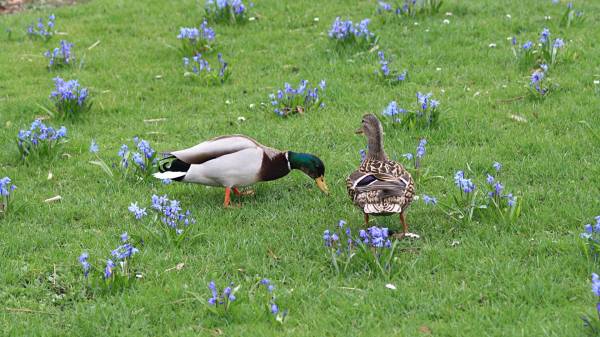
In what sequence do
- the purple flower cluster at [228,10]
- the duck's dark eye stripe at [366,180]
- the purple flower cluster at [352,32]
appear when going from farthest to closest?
the purple flower cluster at [228,10]
the purple flower cluster at [352,32]
the duck's dark eye stripe at [366,180]

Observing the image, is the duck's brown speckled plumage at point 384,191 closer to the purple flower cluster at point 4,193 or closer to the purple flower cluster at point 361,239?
the purple flower cluster at point 361,239

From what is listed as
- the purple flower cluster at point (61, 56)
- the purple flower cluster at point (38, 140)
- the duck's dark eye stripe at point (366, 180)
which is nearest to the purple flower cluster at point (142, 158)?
the purple flower cluster at point (38, 140)

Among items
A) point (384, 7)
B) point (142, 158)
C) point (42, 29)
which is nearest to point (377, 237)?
point (142, 158)

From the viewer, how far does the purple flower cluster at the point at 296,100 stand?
821cm

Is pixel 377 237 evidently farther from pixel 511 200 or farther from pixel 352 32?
pixel 352 32

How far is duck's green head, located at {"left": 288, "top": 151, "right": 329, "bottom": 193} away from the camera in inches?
255

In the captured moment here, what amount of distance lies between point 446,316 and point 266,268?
1.25m

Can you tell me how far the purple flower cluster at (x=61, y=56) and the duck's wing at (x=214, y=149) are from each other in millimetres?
3876

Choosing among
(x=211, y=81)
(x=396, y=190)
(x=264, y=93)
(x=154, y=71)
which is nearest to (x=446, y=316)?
(x=396, y=190)

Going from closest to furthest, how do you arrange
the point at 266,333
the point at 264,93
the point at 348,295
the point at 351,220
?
the point at 266,333
the point at 348,295
the point at 351,220
the point at 264,93

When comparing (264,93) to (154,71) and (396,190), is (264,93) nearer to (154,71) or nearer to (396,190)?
(154,71)

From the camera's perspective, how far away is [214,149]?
252 inches

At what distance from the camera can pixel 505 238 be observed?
18.0 feet

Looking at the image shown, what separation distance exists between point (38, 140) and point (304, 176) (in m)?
2.36
